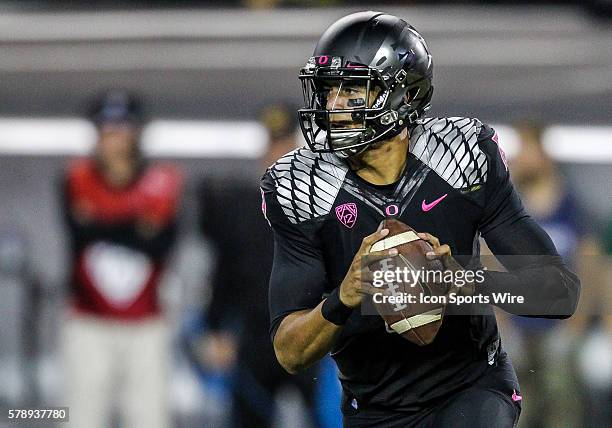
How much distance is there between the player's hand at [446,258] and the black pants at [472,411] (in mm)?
335

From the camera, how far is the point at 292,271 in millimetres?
2824

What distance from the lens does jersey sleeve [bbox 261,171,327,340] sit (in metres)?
2.80

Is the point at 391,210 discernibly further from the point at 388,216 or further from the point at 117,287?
the point at 117,287

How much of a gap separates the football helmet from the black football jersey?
11 cm

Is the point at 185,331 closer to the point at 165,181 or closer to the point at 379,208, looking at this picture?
the point at 165,181

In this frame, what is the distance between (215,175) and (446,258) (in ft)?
13.9

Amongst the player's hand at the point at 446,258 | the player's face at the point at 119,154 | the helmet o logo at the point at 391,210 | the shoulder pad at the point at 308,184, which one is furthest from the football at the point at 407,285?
the player's face at the point at 119,154

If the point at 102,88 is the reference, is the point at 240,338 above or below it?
below

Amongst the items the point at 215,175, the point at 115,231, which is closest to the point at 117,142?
the point at 115,231

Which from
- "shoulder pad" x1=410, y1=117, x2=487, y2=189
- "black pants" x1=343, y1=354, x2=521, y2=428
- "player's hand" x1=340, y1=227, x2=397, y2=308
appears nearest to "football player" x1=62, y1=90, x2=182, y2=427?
"black pants" x1=343, y1=354, x2=521, y2=428

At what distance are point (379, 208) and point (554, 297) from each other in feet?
1.58

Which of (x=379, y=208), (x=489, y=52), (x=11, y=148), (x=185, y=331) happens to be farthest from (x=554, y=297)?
(x=489, y=52)

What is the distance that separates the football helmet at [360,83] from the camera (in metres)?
2.80

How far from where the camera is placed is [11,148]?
289 inches
